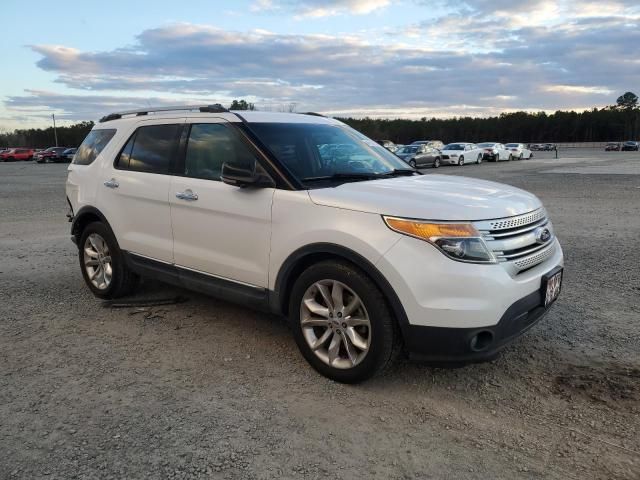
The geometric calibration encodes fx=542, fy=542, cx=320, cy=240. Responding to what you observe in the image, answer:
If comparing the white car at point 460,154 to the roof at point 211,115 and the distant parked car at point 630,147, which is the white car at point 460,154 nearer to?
the roof at point 211,115

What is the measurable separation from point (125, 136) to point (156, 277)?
1.50 m

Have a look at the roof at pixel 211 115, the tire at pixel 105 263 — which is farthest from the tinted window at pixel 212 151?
the tire at pixel 105 263

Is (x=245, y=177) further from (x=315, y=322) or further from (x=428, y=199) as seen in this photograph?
(x=428, y=199)

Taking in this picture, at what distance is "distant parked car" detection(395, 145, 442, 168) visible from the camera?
108 feet

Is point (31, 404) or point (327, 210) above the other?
point (327, 210)

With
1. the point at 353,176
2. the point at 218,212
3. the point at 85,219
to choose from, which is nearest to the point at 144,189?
the point at 218,212

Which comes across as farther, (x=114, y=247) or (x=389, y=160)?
(x=114, y=247)

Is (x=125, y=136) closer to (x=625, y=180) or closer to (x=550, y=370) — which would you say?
(x=550, y=370)

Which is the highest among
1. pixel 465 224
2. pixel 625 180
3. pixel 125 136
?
pixel 125 136

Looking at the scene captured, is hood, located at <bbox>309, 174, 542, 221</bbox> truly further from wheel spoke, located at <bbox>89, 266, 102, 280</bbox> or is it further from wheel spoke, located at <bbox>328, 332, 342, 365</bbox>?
wheel spoke, located at <bbox>89, 266, 102, 280</bbox>

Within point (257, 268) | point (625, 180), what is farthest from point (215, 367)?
point (625, 180)

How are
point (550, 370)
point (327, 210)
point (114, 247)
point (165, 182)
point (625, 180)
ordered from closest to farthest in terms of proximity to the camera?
point (327, 210) < point (550, 370) < point (165, 182) < point (114, 247) < point (625, 180)

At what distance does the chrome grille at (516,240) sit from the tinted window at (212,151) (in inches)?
72.1

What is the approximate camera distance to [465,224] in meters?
3.29
